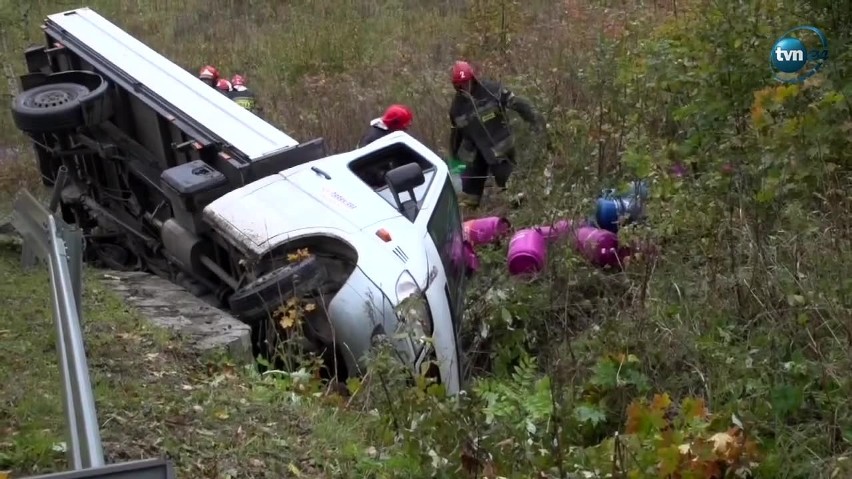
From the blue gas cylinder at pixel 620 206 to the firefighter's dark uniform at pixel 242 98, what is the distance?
3.69 metres

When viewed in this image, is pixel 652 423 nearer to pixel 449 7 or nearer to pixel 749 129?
pixel 749 129

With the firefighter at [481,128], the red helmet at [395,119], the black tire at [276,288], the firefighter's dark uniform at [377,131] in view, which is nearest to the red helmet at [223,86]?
the firefighter's dark uniform at [377,131]

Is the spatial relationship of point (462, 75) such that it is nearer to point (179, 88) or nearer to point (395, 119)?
point (395, 119)

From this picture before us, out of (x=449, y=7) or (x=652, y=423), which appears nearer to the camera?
(x=652, y=423)

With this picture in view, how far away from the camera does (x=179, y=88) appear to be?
24.2 ft

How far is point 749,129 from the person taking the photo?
261 inches

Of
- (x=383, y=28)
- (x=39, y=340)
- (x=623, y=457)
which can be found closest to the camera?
(x=623, y=457)

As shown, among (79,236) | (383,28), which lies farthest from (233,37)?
(79,236)

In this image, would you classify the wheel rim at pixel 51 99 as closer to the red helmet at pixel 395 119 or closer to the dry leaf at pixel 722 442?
the red helmet at pixel 395 119

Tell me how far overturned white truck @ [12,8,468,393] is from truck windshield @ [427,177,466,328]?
2 cm

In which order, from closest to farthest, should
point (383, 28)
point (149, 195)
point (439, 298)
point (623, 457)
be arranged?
point (623, 457) < point (439, 298) < point (149, 195) < point (383, 28)

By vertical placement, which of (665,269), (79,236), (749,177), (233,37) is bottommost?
(233,37)

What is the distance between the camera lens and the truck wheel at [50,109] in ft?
23.4

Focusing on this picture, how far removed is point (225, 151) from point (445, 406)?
3386mm
